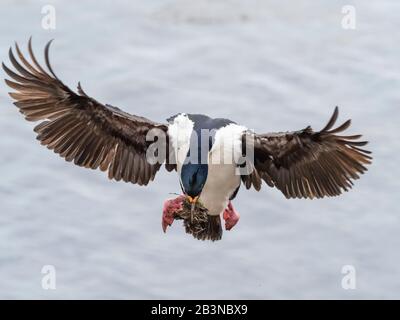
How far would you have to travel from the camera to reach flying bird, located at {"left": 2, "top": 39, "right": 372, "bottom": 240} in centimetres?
1212

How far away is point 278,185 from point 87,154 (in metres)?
1.68

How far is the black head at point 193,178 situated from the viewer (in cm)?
1199

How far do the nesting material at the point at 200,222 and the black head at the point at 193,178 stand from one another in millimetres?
243

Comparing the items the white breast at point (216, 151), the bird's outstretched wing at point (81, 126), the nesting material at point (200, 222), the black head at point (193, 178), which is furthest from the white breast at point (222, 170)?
the bird's outstretched wing at point (81, 126)

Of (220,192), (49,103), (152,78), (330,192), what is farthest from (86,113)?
(152,78)

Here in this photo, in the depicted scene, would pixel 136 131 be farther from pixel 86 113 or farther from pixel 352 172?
pixel 352 172

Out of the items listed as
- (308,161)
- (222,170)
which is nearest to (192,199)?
(222,170)

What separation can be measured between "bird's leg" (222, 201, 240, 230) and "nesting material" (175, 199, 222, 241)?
0.11 m

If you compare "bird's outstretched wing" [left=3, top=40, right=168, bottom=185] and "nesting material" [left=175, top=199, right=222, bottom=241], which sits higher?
"bird's outstretched wing" [left=3, top=40, right=168, bottom=185]

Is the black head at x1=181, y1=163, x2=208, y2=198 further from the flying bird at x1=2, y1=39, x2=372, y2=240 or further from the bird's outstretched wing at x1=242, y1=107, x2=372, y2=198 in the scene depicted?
the bird's outstretched wing at x1=242, y1=107, x2=372, y2=198

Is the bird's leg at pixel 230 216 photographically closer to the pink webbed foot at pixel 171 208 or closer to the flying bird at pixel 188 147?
the flying bird at pixel 188 147

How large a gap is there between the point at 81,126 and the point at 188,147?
99 cm

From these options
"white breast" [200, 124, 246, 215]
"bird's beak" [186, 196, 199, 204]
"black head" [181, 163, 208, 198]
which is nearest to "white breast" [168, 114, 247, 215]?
"white breast" [200, 124, 246, 215]

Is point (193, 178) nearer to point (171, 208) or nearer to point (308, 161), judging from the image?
point (171, 208)
